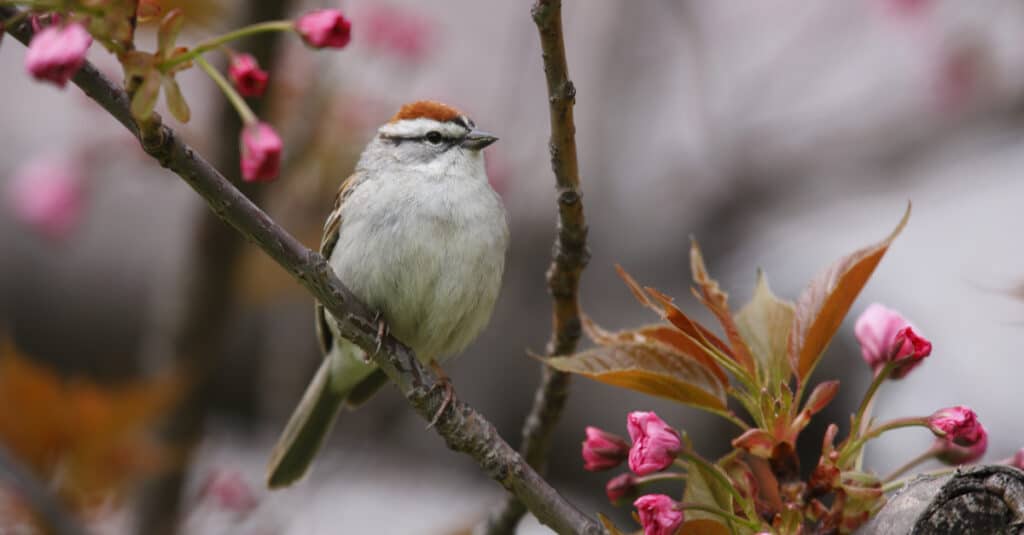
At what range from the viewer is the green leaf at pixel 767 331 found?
1.56 meters

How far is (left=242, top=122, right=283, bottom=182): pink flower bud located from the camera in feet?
4.87

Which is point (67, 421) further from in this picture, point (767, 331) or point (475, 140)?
point (767, 331)

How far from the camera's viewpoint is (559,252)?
1.74 metres

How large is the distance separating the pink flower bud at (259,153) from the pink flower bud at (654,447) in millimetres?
572

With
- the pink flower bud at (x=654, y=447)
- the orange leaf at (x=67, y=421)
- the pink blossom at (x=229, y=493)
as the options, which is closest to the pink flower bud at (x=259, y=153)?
the pink flower bud at (x=654, y=447)

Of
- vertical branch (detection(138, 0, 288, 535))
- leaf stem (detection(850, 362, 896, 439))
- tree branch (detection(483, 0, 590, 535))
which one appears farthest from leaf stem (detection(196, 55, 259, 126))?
vertical branch (detection(138, 0, 288, 535))

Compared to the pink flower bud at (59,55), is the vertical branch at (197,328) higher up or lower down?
lower down

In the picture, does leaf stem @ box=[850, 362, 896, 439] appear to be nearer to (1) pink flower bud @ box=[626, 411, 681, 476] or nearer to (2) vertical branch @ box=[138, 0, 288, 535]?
(1) pink flower bud @ box=[626, 411, 681, 476]

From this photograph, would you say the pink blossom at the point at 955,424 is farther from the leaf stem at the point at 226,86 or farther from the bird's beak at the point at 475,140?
the bird's beak at the point at 475,140

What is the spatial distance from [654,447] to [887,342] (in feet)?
1.18

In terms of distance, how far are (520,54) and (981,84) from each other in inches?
72.4

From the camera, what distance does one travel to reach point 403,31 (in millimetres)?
3730

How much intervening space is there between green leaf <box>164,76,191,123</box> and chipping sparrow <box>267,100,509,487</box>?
97 cm

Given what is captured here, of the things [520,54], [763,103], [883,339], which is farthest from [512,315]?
[883,339]
